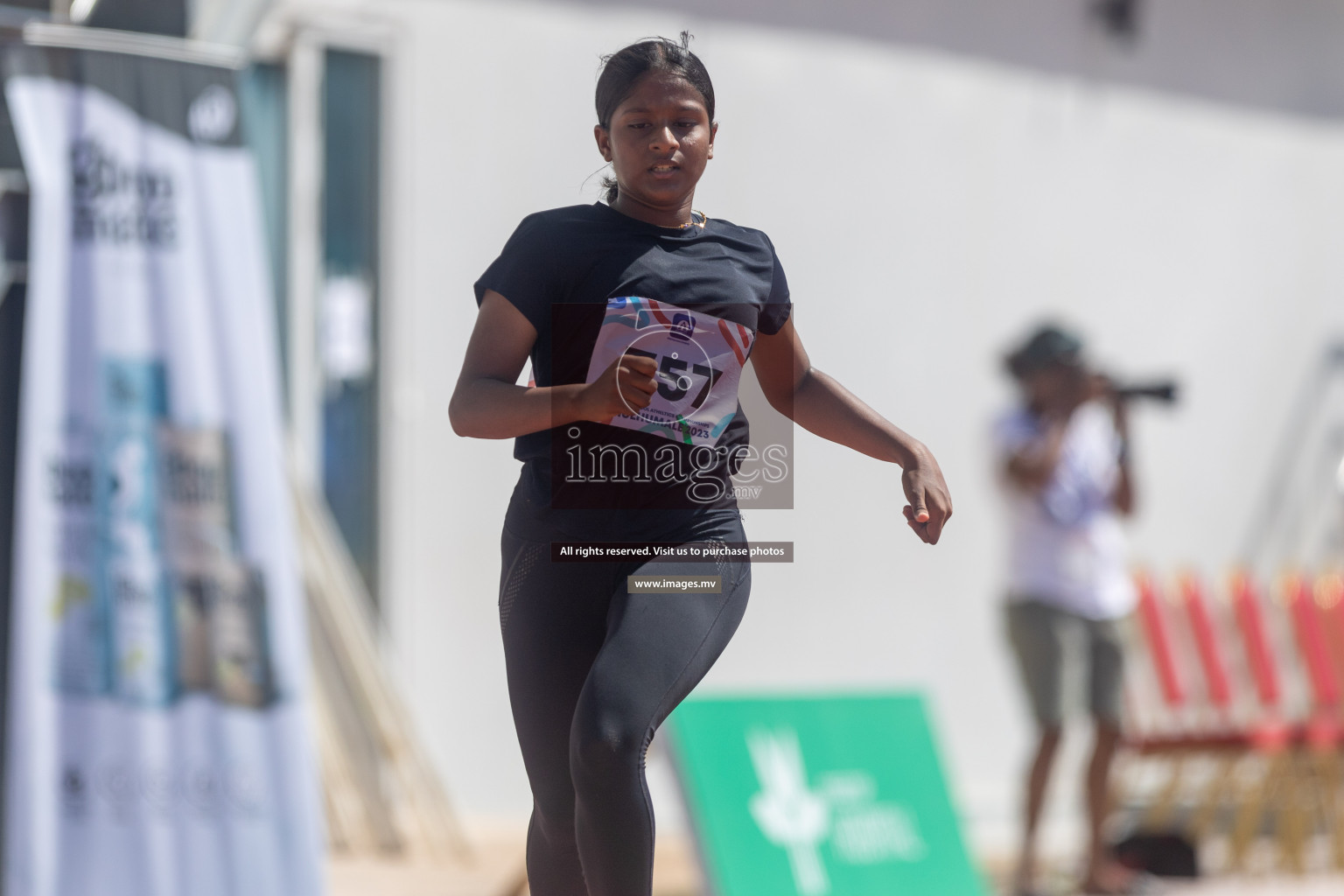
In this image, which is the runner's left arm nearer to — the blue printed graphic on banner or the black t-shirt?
the black t-shirt

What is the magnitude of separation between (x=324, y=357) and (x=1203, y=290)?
157 inches

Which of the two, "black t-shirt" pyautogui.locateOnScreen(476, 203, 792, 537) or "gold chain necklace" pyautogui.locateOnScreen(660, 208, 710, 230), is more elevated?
"gold chain necklace" pyautogui.locateOnScreen(660, 208, 710, 230)

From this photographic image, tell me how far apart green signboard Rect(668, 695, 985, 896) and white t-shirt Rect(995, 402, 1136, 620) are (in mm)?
654

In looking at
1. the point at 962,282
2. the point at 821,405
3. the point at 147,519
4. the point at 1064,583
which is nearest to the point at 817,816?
the point at 1064,583

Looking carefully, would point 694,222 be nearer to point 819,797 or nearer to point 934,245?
point 819,797

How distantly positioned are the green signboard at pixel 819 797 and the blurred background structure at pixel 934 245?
0.89 ft

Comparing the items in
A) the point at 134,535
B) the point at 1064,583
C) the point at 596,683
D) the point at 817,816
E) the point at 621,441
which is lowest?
the point at 817,816

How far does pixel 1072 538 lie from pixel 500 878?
2.23m

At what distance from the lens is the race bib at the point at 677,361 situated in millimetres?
725

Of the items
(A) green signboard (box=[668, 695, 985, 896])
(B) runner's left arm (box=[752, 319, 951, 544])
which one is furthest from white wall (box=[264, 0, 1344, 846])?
(B) runner's left arm (box=[752, 319, 951, 544])

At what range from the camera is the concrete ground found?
9.79 feet

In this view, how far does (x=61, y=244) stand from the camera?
2.68 metres

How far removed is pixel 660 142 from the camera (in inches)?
30.0

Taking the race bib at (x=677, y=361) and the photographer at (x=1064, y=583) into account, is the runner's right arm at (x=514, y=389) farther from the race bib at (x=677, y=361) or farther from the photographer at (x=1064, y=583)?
the photographer at (x=1064, y=583)
